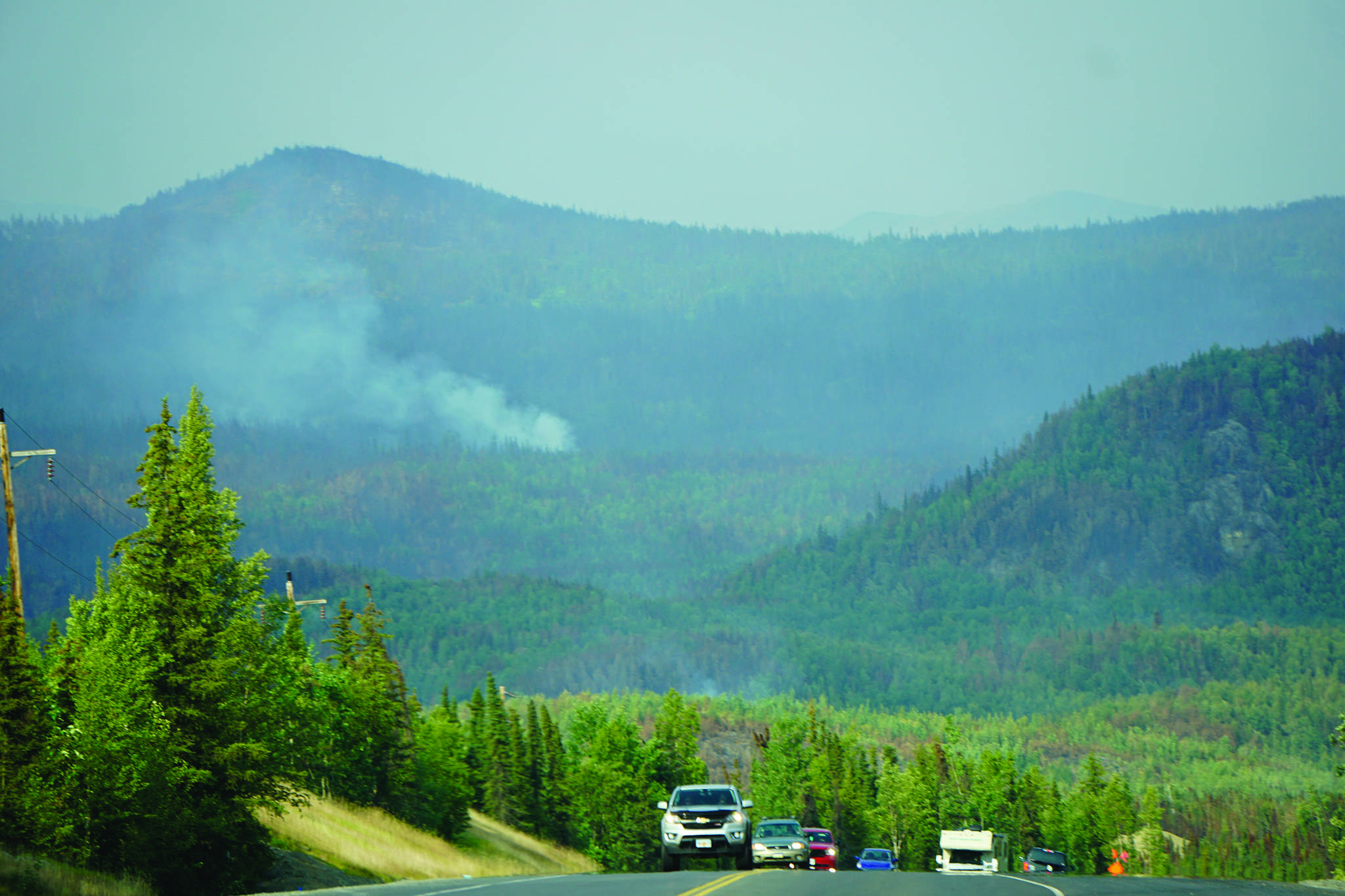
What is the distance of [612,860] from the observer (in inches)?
5221

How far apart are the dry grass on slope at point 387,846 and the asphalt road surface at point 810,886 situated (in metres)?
14.2

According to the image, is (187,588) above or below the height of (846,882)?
above

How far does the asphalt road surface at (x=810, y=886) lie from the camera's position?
3053cm

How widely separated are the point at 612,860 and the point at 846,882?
101 m

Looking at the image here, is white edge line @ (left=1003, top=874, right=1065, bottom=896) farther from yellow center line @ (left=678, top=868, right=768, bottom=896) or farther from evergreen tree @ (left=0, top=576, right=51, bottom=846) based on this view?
evergreen tree @ (left=0, top=576, right=51, bottom=846)

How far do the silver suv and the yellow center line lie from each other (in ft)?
8.41

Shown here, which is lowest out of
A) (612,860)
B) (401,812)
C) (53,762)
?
(612,860)

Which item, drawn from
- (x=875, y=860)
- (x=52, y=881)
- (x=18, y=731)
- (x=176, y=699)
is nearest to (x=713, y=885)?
(x=52, y=881)

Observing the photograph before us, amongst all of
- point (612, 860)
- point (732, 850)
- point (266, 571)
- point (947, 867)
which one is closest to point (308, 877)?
point (266, 571)

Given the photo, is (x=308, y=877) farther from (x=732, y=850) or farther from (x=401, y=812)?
(x=401, y=812)

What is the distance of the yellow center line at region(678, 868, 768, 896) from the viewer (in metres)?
29.3

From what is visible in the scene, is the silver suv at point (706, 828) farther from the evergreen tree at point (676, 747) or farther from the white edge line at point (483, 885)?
the evergreen tree at point (676, 747)

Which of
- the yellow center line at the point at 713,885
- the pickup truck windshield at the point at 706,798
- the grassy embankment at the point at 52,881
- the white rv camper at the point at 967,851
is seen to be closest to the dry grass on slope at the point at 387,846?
the pickup truck windshield at the point at 706,798

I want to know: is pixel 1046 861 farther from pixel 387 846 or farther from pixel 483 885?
pixel 483 885
